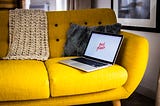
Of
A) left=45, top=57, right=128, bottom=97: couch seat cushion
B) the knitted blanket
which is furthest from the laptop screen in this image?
the knitted blanket

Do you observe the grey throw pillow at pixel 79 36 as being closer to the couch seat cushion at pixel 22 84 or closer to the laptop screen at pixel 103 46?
the laptop screen at pixel 103 46

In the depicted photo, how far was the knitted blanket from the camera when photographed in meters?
2.11

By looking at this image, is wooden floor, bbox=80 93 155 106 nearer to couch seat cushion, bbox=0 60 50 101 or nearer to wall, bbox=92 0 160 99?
wall, bbox=92 0 160 99

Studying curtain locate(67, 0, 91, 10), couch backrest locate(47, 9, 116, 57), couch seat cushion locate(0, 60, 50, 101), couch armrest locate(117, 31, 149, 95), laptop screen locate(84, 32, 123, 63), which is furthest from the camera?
curtain locate(67, 0, 91, 10)

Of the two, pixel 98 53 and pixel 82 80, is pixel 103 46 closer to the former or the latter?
pixel 98 53

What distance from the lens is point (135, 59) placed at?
1.70 m

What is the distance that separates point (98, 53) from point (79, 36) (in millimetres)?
346

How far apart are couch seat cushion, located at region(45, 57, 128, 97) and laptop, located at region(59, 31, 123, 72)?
0.18ft

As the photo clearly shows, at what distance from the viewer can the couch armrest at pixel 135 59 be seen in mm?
1705

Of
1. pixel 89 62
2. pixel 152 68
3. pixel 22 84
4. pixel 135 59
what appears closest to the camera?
pixel 22 84

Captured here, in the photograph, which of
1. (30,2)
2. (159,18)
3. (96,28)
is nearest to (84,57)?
(96,28)

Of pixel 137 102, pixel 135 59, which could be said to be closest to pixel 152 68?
pixel 137 102

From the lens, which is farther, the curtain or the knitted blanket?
the curtain

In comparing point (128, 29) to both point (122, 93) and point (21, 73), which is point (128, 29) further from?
point (21, 73)
